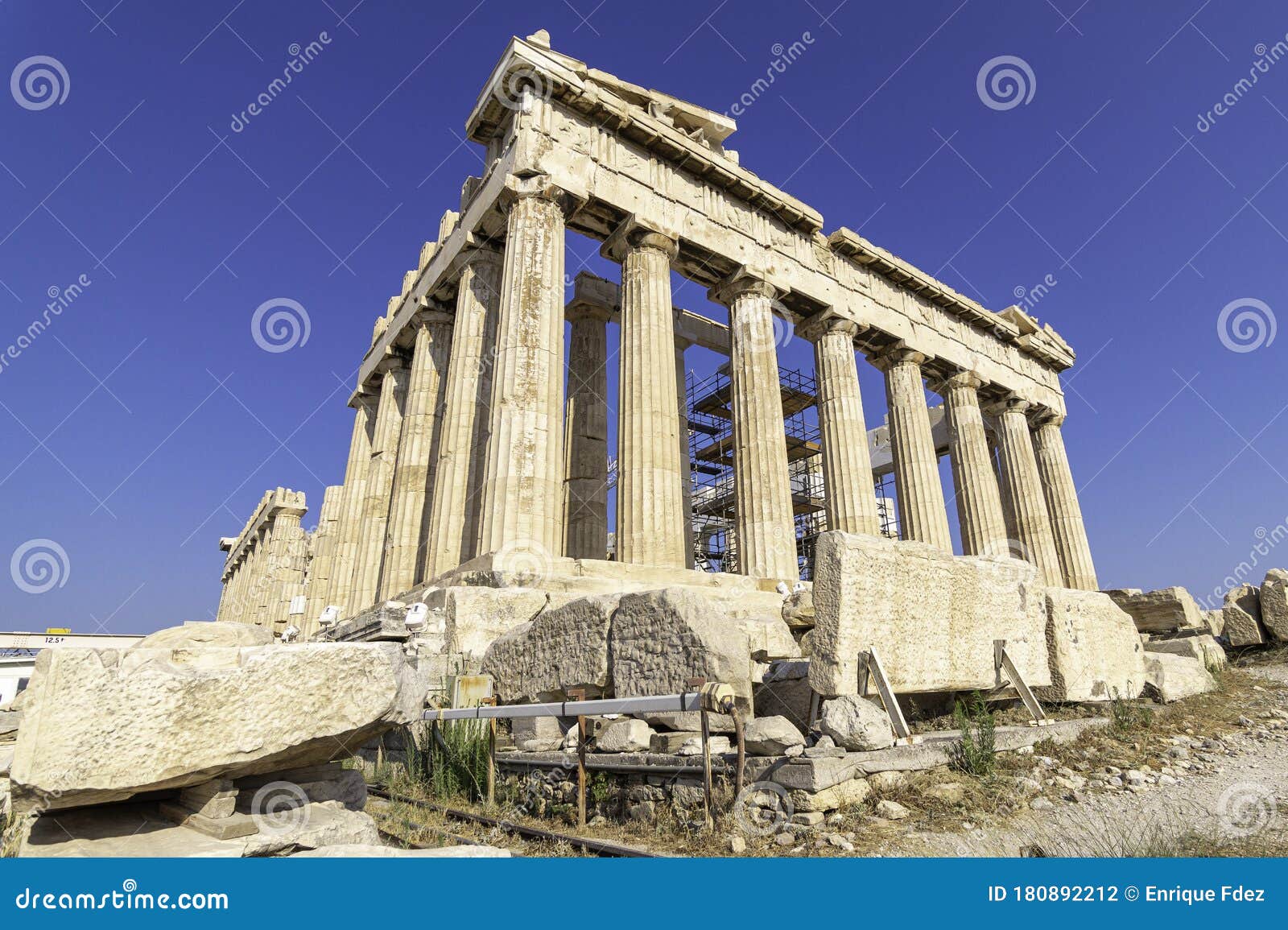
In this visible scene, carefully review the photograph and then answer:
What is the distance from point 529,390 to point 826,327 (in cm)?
956

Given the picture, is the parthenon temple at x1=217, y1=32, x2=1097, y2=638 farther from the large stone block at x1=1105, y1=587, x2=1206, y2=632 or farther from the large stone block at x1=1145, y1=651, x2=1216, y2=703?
the large stone block at x1=1145, y1=651, x2=1216, y2=703

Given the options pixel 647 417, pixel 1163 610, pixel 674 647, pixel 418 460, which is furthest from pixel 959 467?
pixel 674 647

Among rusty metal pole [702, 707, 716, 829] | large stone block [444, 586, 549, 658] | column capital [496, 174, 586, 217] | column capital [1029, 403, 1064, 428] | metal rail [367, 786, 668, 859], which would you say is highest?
column capital [1029, 403, 1064, 428]

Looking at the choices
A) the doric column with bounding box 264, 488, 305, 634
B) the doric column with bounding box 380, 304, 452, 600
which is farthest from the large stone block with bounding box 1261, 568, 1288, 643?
the doric column with bounding box 264, 488, 305, 634

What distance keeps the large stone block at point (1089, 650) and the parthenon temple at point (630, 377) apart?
588cm

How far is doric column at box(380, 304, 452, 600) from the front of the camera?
15.4 metres

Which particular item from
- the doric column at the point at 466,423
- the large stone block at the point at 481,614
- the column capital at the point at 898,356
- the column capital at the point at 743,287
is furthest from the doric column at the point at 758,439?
the large stone block at the point at 481,614

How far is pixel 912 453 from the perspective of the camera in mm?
19219

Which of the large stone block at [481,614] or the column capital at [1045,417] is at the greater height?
the column capital at [1045,417]

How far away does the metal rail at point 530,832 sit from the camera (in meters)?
3.94

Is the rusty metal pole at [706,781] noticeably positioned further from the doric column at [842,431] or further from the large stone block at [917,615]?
the doric column at [842,431]

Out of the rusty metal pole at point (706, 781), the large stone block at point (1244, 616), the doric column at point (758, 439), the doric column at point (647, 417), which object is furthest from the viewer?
the doric column at point (758, 439)

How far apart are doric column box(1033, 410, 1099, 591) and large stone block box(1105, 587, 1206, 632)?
834 centimetres

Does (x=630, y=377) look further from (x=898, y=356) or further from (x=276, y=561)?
(x=276, y=561)
